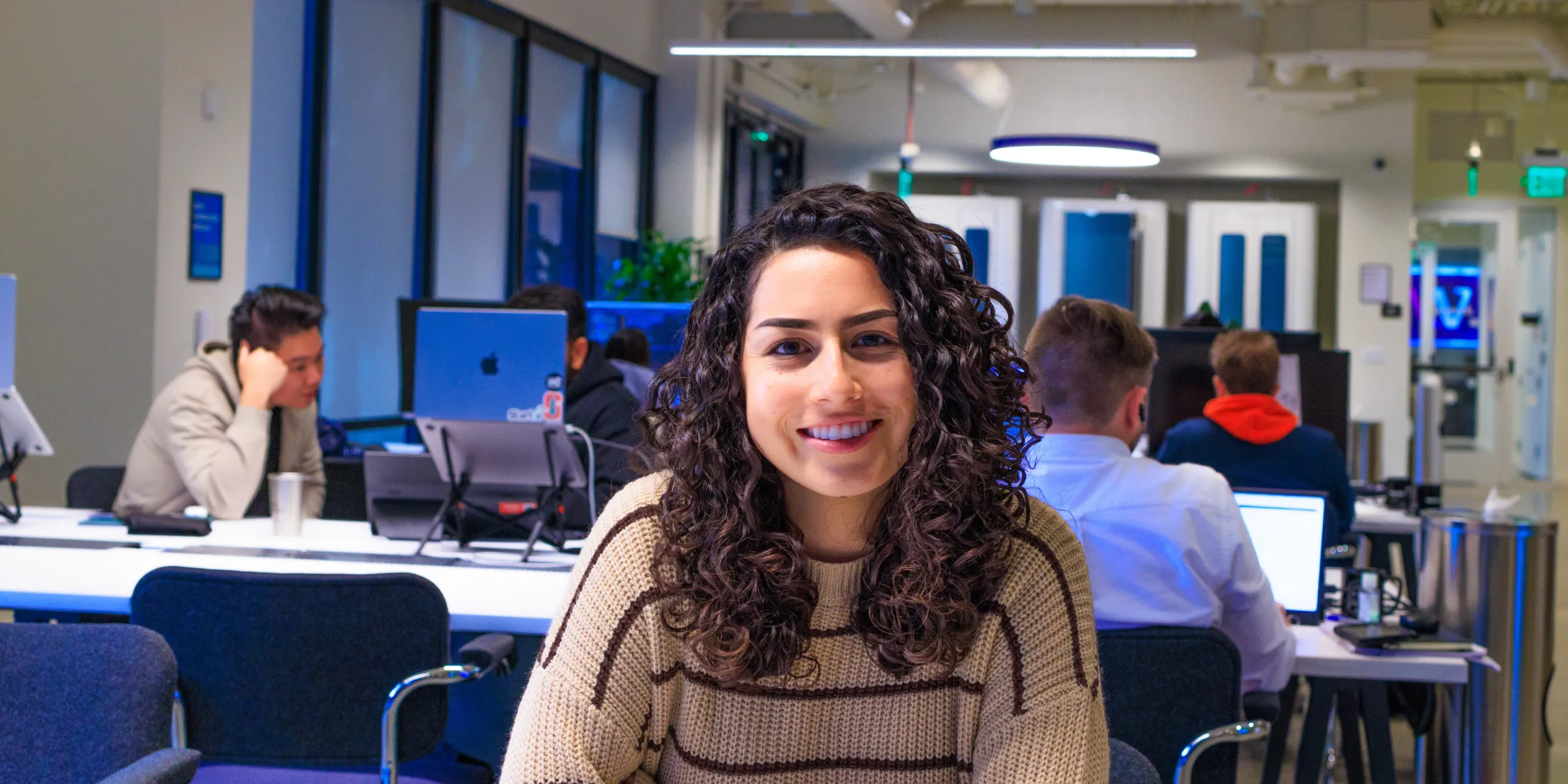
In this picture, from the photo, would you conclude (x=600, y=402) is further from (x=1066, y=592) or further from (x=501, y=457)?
(x=1066, y=592)

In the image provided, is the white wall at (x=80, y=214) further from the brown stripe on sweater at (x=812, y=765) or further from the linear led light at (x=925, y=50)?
the brown stripe on sweater at (x=812, y=765)

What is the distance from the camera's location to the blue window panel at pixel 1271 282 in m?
11.9

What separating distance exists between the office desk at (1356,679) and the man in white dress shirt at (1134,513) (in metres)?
0.10

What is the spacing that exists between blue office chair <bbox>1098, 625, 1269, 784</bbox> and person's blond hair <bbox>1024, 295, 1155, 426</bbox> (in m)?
0.45

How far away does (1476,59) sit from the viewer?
422 inches

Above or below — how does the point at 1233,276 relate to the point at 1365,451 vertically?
above

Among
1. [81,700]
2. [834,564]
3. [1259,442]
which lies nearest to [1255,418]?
[1259,442]

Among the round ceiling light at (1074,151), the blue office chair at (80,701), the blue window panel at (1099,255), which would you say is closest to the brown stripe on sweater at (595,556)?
the blue office chair at (80,701)

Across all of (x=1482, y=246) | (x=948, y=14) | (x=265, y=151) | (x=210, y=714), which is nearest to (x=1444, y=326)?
(x=1482, y=246)

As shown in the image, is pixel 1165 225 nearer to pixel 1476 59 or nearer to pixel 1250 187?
pixel 1250 187

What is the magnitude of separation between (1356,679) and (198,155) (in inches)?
169

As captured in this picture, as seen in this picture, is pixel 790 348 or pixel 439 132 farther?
pixel 439 132

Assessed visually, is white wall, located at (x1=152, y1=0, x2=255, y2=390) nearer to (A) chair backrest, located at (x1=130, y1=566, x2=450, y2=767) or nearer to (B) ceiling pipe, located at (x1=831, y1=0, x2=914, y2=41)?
(A) chair backrest, located at (x1=130, y1=566, x2=450, y2=767)

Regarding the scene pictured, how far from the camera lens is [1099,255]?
478 inches
